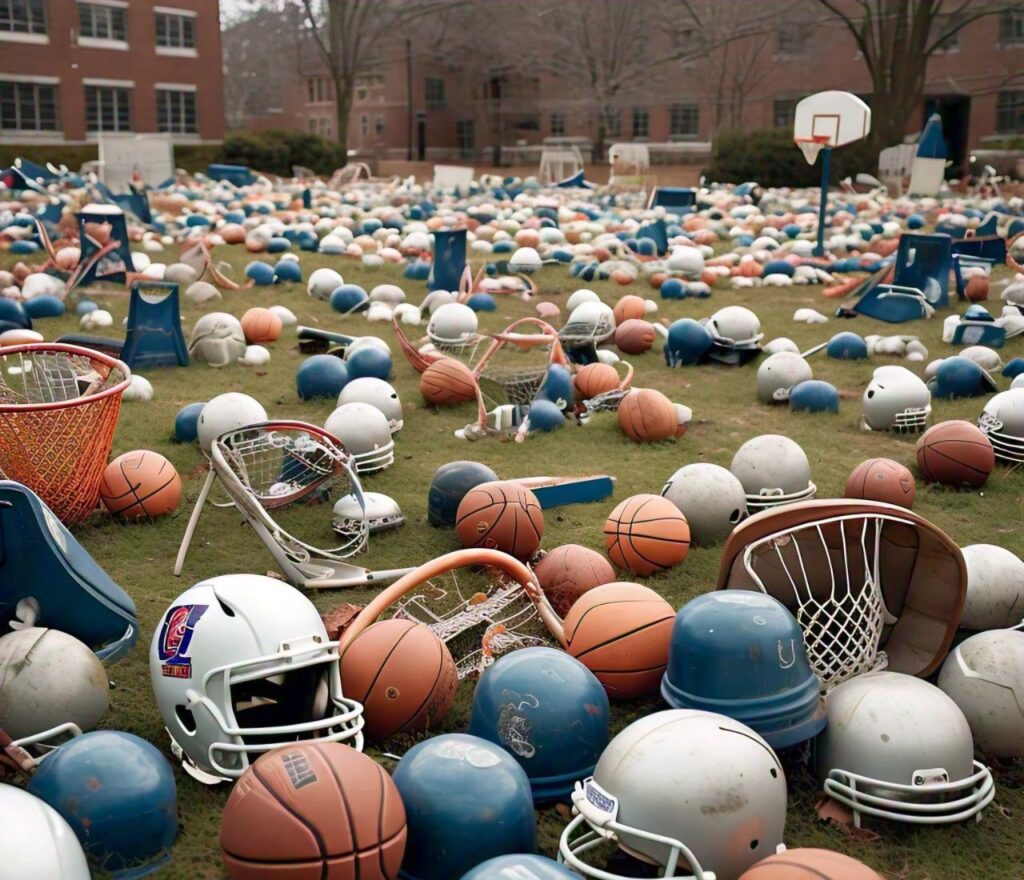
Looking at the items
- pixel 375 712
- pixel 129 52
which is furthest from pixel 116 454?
pixel 129 52

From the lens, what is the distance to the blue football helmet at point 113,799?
13.9ft

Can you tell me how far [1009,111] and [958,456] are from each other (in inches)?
2049

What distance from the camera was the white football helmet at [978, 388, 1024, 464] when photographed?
915 cm

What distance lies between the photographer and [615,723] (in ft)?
18.2

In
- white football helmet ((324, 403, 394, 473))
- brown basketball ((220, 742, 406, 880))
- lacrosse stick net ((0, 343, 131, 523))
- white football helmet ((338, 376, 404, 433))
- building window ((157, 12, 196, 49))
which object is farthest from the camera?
building window ((157, 12, 196, 49))

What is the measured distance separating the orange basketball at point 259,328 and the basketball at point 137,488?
238 inches

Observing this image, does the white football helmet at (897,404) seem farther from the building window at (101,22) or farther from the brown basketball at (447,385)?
the building window at (101,22)

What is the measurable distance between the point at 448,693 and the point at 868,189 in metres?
34.1

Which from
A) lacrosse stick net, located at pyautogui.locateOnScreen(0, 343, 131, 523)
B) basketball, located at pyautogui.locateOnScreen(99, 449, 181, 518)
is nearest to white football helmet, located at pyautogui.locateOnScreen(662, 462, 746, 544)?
basketball, located at pyautogui.locateOnScreen(99, 449, 181, 518)

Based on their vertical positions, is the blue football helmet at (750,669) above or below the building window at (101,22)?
below

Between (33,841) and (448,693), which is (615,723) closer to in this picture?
(448,693)

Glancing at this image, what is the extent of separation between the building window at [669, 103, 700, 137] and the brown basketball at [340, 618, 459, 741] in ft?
207

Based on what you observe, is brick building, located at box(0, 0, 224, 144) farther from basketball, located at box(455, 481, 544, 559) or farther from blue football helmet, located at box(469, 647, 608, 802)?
blue football helmet, located at box(469, 647, 608, 802)

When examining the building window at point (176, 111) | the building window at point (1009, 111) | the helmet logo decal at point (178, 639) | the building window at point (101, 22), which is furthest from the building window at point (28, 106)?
the helmet logo decal at point (178, 639)
